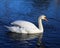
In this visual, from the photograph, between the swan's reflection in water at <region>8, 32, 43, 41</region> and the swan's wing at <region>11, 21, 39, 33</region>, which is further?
the swan's wing at <region>11, 21, 39, 33</region>

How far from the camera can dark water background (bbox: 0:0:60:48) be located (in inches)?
541

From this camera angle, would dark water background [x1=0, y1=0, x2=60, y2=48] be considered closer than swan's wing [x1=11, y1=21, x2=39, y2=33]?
Yes

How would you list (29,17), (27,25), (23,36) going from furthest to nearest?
1. (29,17)
2. (27,25)
3. (23,36)

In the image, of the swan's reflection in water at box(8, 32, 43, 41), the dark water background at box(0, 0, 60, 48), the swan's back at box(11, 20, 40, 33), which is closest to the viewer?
the dark water background at box(0, 0, 60, 48)

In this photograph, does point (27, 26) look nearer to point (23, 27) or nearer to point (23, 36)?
point (23, 27)

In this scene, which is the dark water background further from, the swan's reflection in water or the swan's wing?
the swan's wing

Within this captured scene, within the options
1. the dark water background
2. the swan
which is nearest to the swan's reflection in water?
the swan

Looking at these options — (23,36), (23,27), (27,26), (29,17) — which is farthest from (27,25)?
(29,17)

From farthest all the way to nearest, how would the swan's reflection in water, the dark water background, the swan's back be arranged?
the swan's back < the swan's reflection in water < the dark water background

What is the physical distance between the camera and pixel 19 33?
15.6 m

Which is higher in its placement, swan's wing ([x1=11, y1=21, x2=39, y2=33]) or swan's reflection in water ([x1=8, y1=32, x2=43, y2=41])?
swan's wing ([x1=11, y1=21, x2=39, y2=33])

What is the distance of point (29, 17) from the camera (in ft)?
60.5

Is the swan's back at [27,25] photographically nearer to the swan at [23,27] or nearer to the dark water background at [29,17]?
the swan at [23,27]

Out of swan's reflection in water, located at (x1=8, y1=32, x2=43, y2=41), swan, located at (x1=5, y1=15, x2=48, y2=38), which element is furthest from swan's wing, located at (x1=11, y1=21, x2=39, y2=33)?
swan's reflection in water, located at (x1=8, y1=32, x2=43, y2=41)
